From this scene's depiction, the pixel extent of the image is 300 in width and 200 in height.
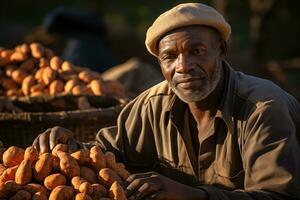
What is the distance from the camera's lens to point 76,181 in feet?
9.92

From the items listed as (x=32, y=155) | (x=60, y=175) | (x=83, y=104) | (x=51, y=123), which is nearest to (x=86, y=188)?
(x=60, y=175)

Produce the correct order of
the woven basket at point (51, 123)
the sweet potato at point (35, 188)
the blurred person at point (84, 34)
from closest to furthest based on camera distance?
1. the sweet potato at point (35, 188)
2. the woven basket at point (51, 123)
3. the blurred person at point (84, 34)

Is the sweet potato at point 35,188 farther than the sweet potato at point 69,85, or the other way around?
the sweet potato at point 69,85

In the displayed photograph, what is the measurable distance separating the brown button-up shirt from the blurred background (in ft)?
8.64

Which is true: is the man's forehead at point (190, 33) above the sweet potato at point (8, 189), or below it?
above

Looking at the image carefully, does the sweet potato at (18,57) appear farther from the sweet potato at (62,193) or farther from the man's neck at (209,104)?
the sweet potato at (62,193)

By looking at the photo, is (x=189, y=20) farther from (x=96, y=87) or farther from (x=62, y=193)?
(x=96, y=87)

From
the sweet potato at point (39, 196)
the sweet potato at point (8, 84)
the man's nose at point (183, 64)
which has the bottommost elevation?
the sweet potato at point (8, 84)

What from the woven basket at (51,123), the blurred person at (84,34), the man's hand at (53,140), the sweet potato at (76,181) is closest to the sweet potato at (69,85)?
the woven basket at (51,123)

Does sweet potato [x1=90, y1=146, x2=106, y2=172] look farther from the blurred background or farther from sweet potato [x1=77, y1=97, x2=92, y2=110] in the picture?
the blurred background

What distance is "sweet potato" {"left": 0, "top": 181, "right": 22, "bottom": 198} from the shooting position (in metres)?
2.98

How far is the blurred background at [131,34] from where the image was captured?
8891mm

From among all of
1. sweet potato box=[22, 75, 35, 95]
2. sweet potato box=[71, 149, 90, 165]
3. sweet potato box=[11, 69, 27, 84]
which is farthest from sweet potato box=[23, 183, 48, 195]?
sweet potato box=[11, 69, 27, 84]

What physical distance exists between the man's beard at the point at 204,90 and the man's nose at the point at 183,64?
0.32ft
